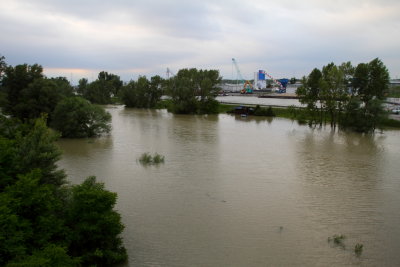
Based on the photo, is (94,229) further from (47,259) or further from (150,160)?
(150,160)

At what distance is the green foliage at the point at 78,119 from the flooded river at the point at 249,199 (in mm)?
1534

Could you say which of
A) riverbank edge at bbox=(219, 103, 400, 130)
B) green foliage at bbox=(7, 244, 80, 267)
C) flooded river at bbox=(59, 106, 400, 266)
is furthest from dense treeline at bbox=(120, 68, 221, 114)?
green foliage at bbox=(7, 244, 80, 267)

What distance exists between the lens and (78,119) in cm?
3088

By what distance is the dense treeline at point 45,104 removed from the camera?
101ft

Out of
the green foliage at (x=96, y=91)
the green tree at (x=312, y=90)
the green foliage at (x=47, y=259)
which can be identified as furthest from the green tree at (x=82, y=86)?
the green foliage at (x=47, y=259)

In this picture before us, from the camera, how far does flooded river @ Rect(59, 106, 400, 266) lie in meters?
10.9

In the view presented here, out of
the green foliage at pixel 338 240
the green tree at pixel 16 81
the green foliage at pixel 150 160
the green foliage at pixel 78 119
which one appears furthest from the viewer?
the green tree at pixel 16 81

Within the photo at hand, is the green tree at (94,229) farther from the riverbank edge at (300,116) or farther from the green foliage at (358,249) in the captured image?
the riverbank edge at (300,116)

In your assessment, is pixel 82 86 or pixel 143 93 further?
pixel 82 86

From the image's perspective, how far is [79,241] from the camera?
977 centimetres

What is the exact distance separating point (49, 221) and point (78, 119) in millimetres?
22821

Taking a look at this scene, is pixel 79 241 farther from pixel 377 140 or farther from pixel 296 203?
pixel 377 140

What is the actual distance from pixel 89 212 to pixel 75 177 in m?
8.62

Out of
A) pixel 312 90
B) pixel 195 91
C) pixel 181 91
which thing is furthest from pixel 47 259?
pixel 195 91
